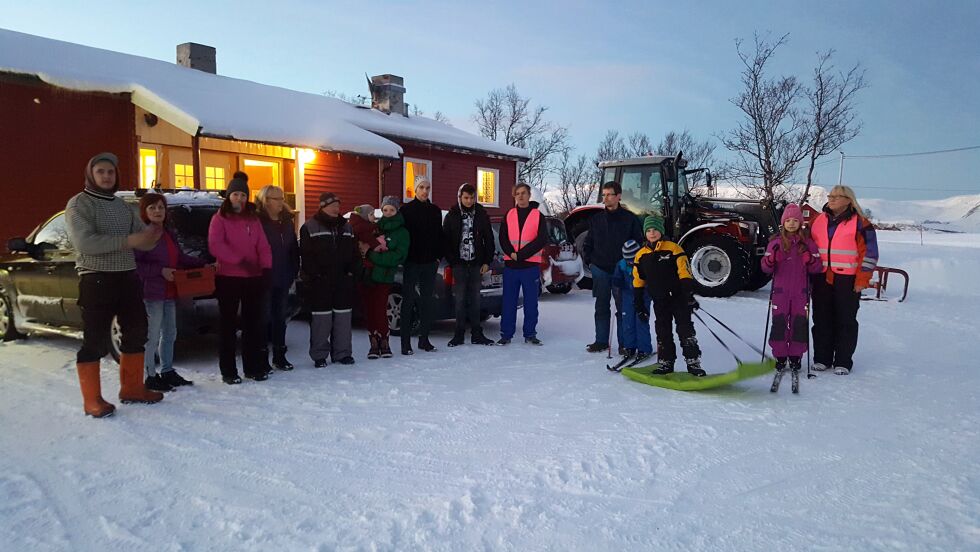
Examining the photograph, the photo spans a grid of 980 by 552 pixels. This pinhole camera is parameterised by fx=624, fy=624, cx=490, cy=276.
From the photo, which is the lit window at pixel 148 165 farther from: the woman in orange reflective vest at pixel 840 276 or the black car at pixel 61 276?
the woman in orange reflective vest at pixel 840 276

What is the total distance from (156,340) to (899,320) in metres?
8.98

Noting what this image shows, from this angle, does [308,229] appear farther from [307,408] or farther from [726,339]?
[726,339]

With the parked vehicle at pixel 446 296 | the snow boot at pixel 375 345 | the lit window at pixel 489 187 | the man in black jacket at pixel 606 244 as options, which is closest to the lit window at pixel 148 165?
the parked vehicle at pixel 446 296

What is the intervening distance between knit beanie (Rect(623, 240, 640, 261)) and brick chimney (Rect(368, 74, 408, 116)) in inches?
581

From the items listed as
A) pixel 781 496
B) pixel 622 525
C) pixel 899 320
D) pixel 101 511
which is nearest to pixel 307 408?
pixel 101 511

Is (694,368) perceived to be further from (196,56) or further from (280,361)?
(196,56)

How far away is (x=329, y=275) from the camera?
551cm

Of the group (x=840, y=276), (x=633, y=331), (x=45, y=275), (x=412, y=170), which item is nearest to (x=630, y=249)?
(x=633, y=331)

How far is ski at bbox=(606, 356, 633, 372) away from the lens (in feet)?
18.0

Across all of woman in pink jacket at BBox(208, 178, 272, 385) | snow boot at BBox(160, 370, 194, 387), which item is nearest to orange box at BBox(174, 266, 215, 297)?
woman in pink jacket at BBox(208, 178, 272, 385)

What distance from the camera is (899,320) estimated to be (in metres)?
8.53

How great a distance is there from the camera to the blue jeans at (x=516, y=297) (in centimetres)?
665

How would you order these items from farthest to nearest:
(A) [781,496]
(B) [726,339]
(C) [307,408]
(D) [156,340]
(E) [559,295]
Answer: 1. (E) [559,295]
2. (B) [726,339]
3. (D) [156,340]
4. (C) [307,408]
5. (A) [781,496]

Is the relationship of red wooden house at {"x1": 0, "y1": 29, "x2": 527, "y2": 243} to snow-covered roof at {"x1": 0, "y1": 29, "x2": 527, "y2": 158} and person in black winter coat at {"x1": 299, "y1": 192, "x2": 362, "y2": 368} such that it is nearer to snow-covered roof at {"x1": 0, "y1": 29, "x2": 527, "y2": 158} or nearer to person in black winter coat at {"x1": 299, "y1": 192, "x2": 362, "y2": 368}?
snow-covered roof at {"x1": 0, "y1": 29, "x2": 527, "y2": 158}
